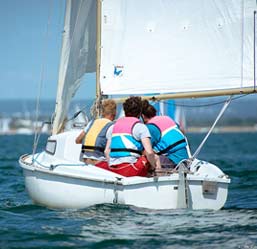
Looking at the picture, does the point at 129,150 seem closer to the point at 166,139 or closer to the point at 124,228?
the point at 166,139

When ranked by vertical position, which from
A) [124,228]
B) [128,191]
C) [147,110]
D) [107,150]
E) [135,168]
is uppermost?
[147,110]

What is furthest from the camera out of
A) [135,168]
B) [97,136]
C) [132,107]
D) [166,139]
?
[166,139]

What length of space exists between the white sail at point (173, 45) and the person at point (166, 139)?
42.2 inches

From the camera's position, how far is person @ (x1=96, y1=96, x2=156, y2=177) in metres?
10.6

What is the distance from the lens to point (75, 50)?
13.2m

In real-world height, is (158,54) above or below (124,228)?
above

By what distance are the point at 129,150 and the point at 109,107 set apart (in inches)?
34.1

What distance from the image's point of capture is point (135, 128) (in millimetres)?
10602

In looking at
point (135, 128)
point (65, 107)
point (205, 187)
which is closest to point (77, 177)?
point (135, 128)

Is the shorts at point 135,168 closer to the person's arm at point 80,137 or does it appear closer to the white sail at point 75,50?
the person's arm at point 80,137

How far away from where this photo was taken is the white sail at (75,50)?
43.1 feet

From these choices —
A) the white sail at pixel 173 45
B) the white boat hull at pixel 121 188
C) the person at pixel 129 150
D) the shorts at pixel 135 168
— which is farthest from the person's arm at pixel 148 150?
the white sail at pixel 173 45

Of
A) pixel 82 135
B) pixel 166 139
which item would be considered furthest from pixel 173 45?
pixel 82 135

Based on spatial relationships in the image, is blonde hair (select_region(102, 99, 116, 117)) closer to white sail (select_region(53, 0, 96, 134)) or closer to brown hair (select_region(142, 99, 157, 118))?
brown hair (select_region(142, 99, 157, 118))
